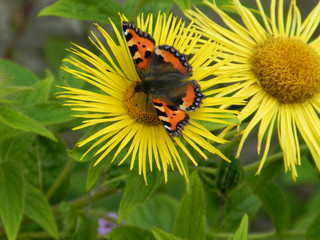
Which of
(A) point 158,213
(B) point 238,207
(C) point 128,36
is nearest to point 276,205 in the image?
(B) point 238,207

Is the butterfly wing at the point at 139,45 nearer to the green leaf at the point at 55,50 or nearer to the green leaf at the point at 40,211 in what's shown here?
the green leaf at the point at 40,211

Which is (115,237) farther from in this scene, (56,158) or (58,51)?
(58,51)

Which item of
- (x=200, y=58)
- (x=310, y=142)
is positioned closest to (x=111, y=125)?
(x=200, y=58)

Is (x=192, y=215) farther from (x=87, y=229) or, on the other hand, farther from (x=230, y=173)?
(x=87, y=229)

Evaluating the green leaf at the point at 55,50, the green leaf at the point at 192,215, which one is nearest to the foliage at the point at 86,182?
the green leaf at the point at 192,215

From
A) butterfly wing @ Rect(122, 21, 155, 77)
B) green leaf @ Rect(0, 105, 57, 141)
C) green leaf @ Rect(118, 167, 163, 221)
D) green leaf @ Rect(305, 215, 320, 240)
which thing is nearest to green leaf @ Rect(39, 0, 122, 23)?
butterfly wing @ Rect(122, 21, 155, 77)
